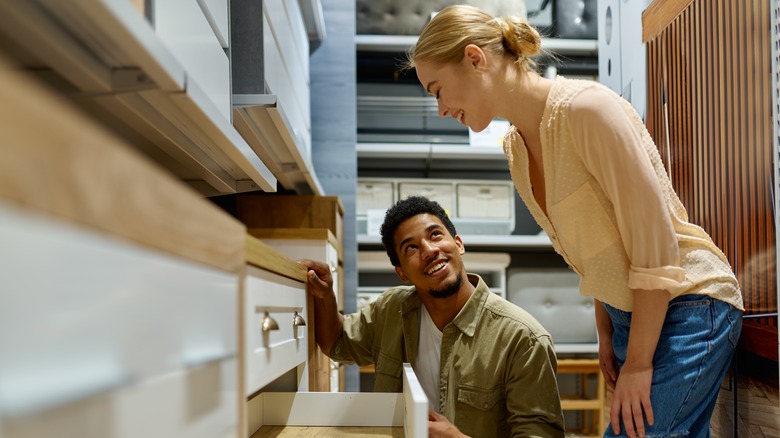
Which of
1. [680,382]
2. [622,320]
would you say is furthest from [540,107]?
[680,382]

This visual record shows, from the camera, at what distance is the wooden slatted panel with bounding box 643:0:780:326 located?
1.16 m

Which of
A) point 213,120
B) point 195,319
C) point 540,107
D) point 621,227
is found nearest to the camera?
point 195,319

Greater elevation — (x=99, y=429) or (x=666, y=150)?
(x=666, y=150)

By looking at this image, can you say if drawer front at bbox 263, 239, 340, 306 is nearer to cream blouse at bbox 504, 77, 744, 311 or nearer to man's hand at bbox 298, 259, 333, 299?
man's hand at bbox 298, 259, 333, 299

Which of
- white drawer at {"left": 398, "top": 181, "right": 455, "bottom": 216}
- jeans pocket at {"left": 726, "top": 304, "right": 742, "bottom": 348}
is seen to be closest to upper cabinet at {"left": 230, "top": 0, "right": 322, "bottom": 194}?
jeans pocket at {"left": 726, "top": 304, "right": 742, "bottom": 348}

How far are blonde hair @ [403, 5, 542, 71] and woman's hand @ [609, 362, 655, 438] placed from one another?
0.54 m

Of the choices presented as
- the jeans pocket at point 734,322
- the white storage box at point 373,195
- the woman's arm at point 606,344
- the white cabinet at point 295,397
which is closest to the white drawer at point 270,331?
the white cabinet at point 295,397

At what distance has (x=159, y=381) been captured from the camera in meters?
0.49

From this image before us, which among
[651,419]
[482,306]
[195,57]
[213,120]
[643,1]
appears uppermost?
[643,1]

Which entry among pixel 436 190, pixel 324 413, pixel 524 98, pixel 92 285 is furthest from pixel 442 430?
pixel 436 190

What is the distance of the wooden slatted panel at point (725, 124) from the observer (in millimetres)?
1163

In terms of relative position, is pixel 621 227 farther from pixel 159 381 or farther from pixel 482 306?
pixel 159 381

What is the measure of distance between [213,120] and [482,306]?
2.93ft

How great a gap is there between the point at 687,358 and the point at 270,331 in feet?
2.10
